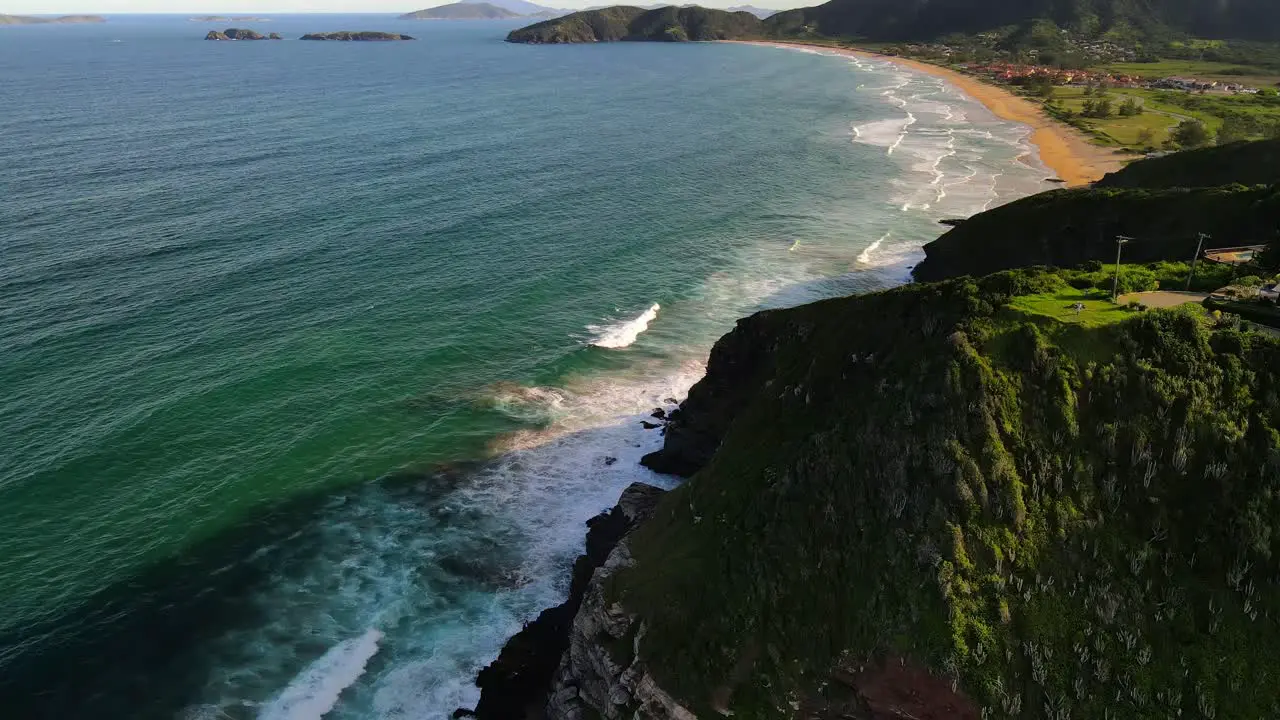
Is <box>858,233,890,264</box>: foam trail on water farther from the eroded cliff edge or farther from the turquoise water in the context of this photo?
the eroded cliff edge

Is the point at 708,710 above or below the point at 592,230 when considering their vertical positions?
below

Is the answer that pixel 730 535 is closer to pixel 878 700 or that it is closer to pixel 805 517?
pixel 805 517

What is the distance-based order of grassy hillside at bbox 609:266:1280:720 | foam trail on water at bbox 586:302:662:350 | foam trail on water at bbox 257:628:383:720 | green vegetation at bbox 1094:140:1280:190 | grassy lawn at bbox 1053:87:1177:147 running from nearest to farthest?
grassy hillside at bbox 609:266:1280:720 < foam trail on water at bbox 257:628:383:720 < foam trail on water at bbox 586:302:662:350 < green vegetation at bbox 1094:140:1280:190 < grassy lawn at bbox 1053:87:1177:147

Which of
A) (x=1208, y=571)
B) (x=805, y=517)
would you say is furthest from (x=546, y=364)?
(x=1208, y=571)

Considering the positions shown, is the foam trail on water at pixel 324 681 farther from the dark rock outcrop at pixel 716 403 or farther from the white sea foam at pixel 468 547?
the dark rock outcrop at pixel 716 403

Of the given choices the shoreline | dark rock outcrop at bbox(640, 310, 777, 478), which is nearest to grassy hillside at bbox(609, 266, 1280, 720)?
dark rock outcrop at bbox(640, 310, 777, 478)

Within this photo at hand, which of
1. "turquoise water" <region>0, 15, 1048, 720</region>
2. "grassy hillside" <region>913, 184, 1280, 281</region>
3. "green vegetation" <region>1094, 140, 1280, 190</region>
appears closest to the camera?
"turquoise water" <region>0, 15, 1048, 720</region>

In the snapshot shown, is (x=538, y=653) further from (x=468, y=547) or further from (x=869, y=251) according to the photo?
(x=869, y=251)
